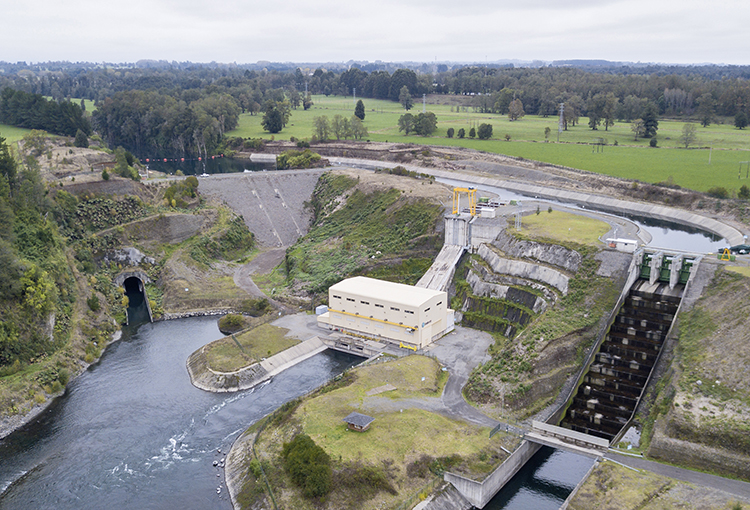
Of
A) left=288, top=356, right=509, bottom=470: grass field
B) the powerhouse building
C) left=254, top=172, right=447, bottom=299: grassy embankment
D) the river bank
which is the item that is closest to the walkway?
left=288, top=356, right=509, bottom=470: grass field

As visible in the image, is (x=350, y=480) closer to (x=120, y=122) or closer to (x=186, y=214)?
(x=186, y=214)

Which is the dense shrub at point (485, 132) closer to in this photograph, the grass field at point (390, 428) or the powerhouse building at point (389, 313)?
the powerhouse building at point (389, 313)

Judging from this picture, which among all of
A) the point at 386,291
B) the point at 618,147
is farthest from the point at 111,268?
the point at 618,147

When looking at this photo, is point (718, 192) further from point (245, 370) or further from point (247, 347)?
point (245, 370)

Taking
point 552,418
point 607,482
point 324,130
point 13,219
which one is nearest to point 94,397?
point 13,219

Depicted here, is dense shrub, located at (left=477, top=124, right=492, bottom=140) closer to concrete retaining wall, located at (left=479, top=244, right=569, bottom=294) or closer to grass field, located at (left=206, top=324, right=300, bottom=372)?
concrete retaining wall, located at (left=479, top=244, right=569, bottom=294)

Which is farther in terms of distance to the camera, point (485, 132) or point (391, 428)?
point (485, 132)
